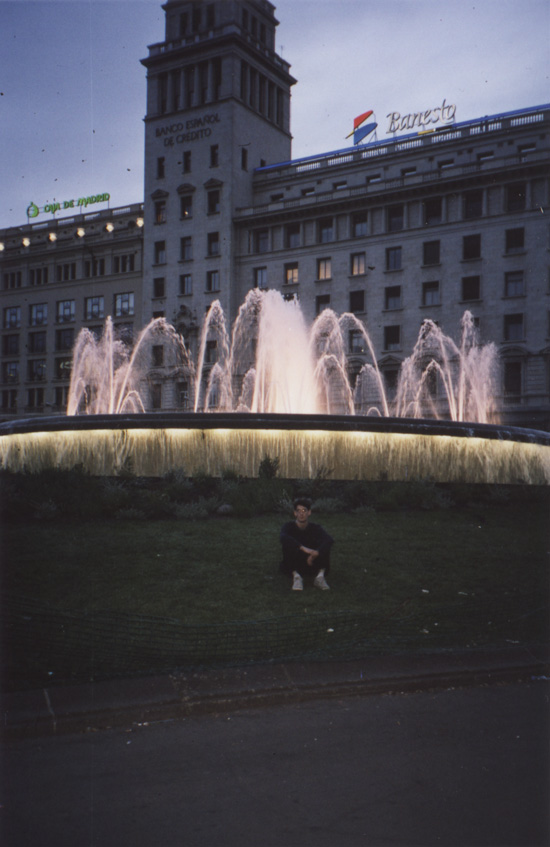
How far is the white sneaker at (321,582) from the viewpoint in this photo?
8.34 metres

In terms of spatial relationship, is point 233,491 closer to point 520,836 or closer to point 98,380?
point 520,836

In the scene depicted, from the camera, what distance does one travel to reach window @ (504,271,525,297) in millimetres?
44281

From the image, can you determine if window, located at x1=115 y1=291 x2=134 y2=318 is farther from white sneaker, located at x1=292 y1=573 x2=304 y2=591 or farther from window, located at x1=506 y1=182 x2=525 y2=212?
white sneaker, located at x1=292 y1=573 x2=304 y2=591

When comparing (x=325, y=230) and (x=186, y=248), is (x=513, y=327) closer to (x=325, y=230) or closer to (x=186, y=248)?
(x=325, y=230)

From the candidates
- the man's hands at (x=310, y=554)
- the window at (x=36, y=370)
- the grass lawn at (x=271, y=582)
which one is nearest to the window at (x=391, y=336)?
the window at (x=36, y=370)

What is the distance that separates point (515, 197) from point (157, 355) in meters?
27.0

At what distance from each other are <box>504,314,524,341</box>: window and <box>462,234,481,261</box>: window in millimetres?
4531

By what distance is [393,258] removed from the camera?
49.2 m

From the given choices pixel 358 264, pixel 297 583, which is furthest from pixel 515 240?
pixel 297 583

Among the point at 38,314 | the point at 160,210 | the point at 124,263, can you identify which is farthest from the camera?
the point at 38,314

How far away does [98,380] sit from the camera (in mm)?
56062

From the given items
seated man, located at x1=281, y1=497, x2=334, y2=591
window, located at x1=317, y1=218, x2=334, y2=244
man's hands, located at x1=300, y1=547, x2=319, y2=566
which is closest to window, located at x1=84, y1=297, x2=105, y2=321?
window, located at x1=317, y1=218, x2=334, y2=244

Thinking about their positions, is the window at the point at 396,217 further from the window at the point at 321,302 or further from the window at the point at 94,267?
the window at the point at 94,267

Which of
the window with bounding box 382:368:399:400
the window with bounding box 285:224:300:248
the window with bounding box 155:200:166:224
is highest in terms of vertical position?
the window with bounding box 155:200:166:224
